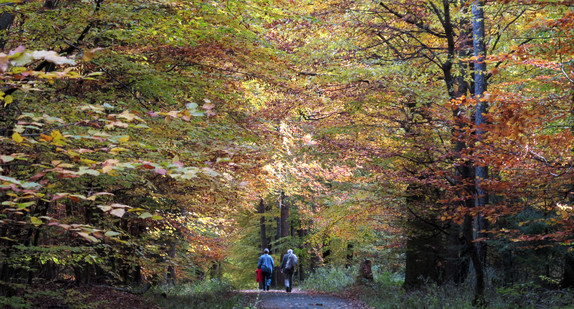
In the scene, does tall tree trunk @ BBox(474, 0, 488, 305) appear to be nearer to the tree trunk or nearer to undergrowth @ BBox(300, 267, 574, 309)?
undergrowth @ BBox(300, 267, 574, 309)

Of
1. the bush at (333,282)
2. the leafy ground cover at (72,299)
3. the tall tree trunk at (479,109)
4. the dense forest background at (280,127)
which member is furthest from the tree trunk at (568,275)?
the leafy ground cover at (72,299)

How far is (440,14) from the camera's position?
11.9m

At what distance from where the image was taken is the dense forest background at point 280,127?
5.83 m

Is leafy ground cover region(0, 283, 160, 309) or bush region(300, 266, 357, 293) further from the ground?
leafy ground cover region(0, 283, 160, 309)

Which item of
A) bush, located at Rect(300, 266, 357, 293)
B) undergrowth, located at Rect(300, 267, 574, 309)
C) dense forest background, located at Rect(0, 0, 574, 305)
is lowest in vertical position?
bush, located at Rect(300, 266, 357, 293)

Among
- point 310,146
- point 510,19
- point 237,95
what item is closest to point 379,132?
point 310,146

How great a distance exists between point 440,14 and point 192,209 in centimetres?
924

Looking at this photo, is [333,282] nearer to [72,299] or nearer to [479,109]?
[479,109]

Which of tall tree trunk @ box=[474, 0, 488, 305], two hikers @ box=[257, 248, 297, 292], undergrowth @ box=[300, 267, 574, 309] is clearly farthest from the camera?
two hikers @ box=[257, 248, 297, 292]

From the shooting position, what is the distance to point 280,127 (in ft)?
45.8

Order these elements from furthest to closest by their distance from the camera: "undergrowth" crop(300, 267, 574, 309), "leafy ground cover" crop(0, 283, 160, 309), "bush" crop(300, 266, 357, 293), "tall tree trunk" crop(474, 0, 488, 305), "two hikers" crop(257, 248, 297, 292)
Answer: "bush" crop(300, 266, 357, 293)
"two hikers" crop(257, 248, 297, 292)
"tall tree trunk" crop(474, 0, 488, 305)
"undergrowth" crop(300, 267, 574, 309)
"leafy ground cover" crop(0, 283, 160, 309)

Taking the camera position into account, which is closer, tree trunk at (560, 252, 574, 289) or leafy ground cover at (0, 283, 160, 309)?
leafy ground cover at (0, 283, 160, 309)

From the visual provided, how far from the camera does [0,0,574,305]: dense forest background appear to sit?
5828 millimetres

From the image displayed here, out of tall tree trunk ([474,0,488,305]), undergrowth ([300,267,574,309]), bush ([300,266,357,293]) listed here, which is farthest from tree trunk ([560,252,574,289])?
bush ([300,266,357,293])
